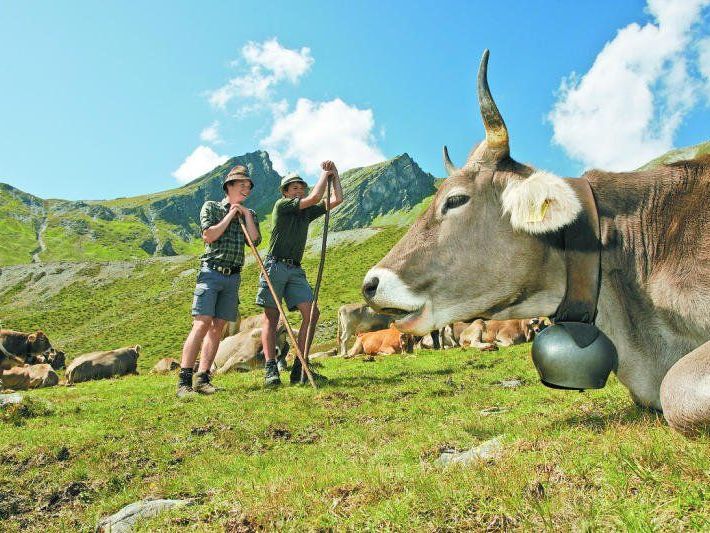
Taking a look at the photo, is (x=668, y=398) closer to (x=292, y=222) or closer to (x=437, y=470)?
(x=437, y=470)

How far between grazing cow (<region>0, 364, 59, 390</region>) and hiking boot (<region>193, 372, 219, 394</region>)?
10.5 m

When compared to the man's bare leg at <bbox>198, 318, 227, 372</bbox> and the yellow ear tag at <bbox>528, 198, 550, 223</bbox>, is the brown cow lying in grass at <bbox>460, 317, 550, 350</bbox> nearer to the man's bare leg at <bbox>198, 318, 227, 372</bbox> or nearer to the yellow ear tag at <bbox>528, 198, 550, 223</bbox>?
the man's bare leg at <bbox>198, 318, 227, 372</bbox>

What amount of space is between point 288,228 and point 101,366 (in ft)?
45.0

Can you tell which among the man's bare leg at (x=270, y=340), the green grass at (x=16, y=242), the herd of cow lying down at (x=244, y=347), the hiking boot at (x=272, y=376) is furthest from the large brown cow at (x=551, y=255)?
the green grass at (x=16, y=242)

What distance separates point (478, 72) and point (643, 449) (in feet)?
8.46

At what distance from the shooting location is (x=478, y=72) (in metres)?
3.54

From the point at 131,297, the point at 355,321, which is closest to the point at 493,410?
the point at 355,321

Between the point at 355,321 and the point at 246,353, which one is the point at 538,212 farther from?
the point at 355,321

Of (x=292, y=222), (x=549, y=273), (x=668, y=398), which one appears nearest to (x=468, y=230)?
(x=549, y=273)

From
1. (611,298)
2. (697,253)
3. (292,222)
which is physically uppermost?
(292,222)

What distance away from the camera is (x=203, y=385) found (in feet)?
29.2

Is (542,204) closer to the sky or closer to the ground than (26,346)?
closer to the sky

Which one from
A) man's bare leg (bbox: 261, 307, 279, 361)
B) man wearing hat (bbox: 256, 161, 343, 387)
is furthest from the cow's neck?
man's bare leg (bbox: 261, 307, 279, 361)

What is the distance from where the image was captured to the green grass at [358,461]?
2262 mm
